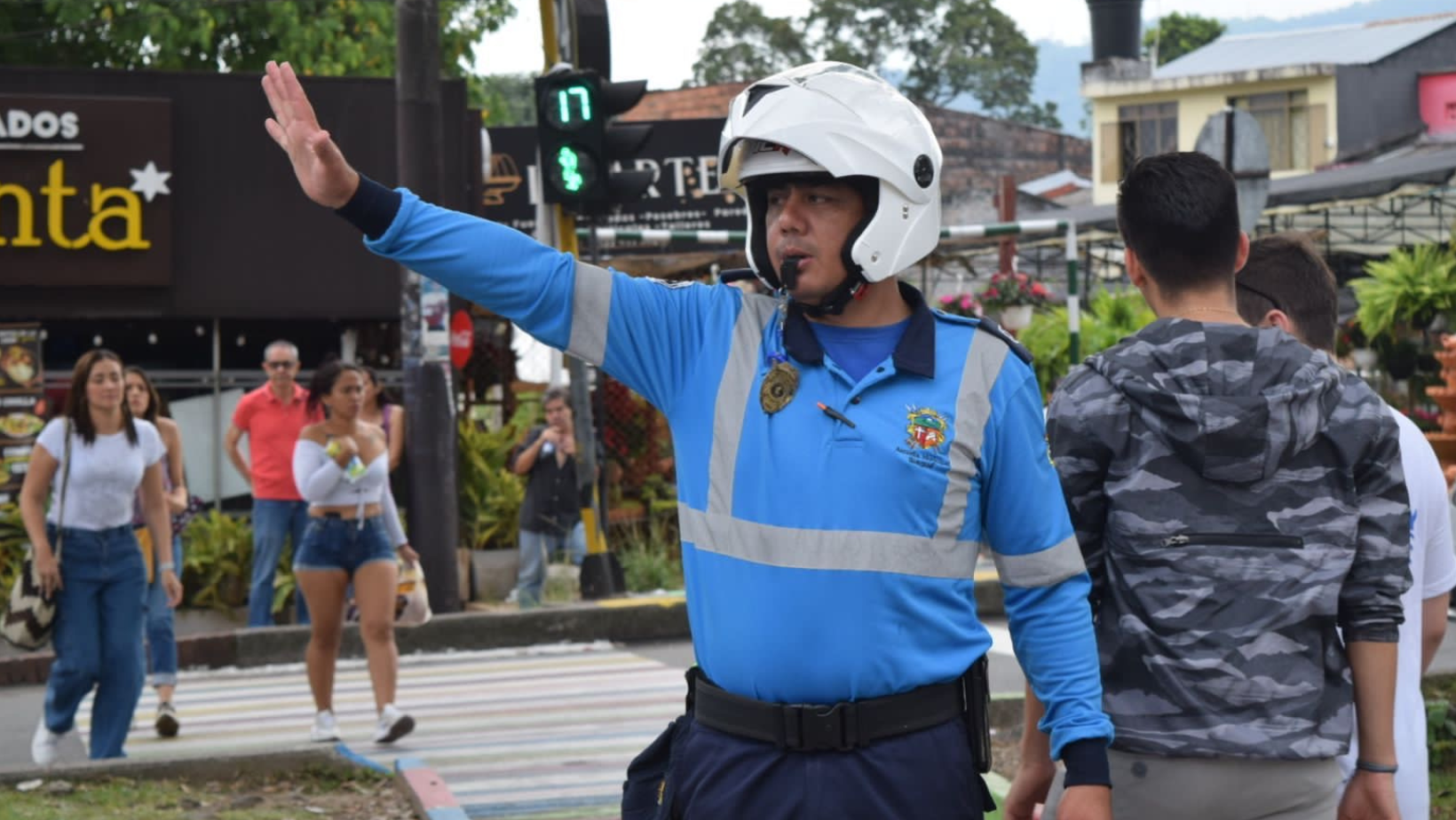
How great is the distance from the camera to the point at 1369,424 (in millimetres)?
3891

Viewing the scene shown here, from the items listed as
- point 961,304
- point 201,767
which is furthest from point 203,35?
point 201,767

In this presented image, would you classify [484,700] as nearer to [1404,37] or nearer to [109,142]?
[109,142]

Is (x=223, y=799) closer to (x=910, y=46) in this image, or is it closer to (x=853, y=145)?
(x=853, y=145)

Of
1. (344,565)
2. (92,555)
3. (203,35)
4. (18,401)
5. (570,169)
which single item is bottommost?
(344,565)

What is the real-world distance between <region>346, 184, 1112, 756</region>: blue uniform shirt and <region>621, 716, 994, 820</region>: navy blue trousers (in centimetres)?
10

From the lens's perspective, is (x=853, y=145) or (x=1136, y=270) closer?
(x=853, y=145)

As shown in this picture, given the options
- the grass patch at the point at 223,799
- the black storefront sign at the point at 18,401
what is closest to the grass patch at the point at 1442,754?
the grass patch at the point at 223,799

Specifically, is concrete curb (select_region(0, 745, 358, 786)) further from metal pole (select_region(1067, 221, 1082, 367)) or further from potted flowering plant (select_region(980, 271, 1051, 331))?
potted flowering plant (select_region(980, 271, 1051, 331))

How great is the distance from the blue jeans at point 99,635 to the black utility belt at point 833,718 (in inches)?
255

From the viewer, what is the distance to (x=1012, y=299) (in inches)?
839

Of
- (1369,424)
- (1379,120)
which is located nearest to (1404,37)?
(1379,120)

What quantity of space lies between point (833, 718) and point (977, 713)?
31cm

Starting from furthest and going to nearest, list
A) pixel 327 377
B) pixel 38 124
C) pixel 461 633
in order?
pixel 38 124 → pixel 461 633 → pixel 327 377

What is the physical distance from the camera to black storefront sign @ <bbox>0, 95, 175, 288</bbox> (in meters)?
17.2
